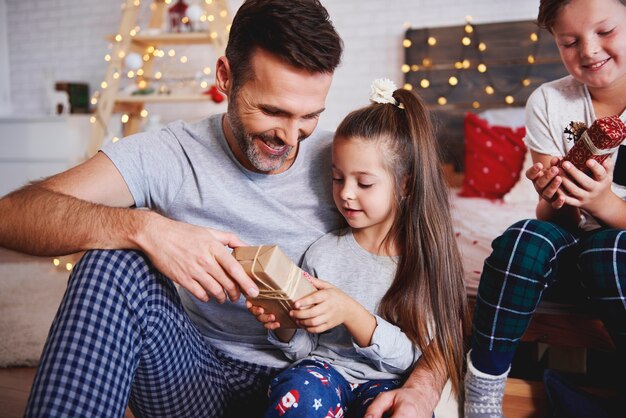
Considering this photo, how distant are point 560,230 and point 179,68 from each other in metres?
3.49

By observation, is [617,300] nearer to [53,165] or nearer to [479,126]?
[479,126]

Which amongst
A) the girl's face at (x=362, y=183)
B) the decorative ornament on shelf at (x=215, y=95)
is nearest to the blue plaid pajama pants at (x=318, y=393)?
the girl's face at (x=362, y=183)

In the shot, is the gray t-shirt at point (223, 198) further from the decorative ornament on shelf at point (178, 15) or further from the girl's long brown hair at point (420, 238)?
the decorative ornament on shelf at point (178, 15)

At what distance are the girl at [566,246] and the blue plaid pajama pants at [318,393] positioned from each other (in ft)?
0.68

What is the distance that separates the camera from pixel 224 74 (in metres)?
1.31

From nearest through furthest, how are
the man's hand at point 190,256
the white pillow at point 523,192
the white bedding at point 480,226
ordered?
1. the man's hand at point 190,256
2. the white bedding at point 480,226
3. the white pillow at point 523,192

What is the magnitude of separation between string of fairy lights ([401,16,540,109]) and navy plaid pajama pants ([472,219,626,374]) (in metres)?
2.32

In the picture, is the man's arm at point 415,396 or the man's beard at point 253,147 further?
the man's beard at point 253,147

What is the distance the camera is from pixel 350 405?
1.12 meters

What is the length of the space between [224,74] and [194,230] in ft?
1.54

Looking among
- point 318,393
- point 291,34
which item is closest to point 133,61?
point 291,34

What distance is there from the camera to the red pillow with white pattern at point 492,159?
281cm

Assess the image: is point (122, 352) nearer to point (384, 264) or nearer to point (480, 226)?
point (384, 264)

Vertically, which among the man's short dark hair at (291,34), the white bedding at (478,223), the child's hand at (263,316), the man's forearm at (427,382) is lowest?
the white bedding at (478,223)
